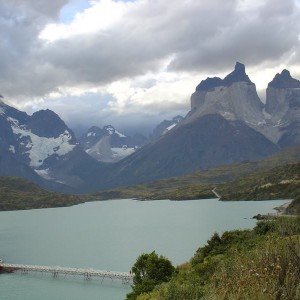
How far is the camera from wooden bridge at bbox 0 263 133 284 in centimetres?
8789

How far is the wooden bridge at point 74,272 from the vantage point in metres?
87.9

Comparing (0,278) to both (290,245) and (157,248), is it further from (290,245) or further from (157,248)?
(290,245)

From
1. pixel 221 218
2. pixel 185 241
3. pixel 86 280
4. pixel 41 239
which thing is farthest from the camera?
pixel 221 218

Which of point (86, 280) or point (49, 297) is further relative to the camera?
point (86, 280)

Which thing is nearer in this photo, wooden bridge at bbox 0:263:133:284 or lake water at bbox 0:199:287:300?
lake water at bbox 0:199:287:300

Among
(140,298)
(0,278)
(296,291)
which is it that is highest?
(296,291)

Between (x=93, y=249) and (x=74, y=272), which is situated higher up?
(x=93, y=249)

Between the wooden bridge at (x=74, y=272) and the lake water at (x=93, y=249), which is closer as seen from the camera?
the lake water at (x=93, y=249)

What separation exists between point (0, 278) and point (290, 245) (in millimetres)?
88517

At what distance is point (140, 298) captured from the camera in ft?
134

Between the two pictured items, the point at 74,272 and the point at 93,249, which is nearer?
the point at 74,272

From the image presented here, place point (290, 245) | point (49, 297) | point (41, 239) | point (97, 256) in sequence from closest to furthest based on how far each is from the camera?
point (290, 245) < point (49, 297) < point (97, 256) < point (41, 239)

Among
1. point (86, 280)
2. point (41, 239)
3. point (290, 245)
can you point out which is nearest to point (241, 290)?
point (290, 245)

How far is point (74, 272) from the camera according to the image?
96875mm
